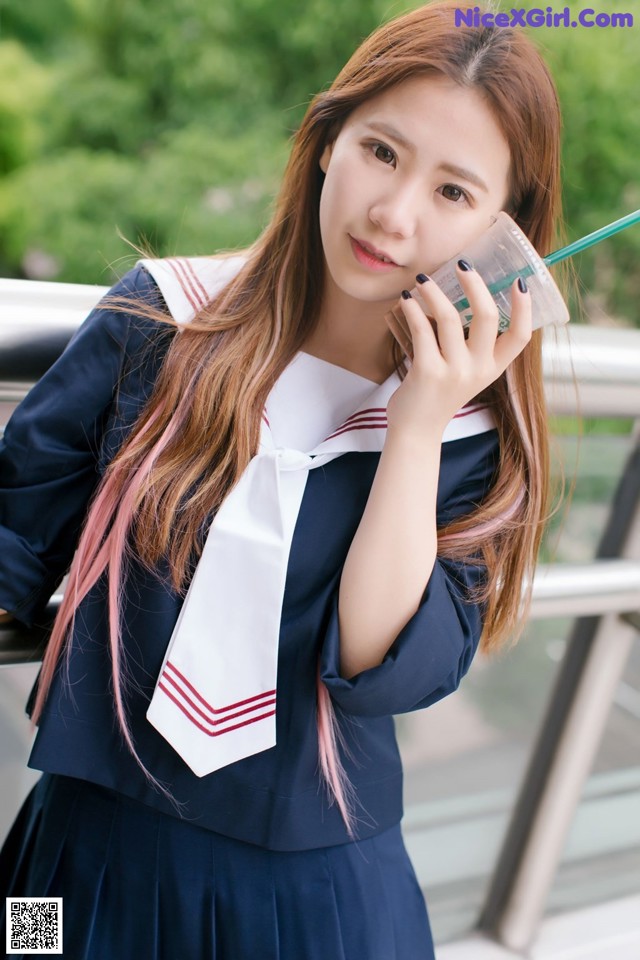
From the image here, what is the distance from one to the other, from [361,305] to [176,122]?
638 centimetres

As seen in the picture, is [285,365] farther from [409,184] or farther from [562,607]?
[562,607]

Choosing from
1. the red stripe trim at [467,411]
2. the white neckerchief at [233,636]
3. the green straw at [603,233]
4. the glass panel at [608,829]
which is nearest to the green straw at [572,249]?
the green straw at [603,233]

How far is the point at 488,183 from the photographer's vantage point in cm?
79

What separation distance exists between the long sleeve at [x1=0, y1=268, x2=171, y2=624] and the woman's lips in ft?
0.65

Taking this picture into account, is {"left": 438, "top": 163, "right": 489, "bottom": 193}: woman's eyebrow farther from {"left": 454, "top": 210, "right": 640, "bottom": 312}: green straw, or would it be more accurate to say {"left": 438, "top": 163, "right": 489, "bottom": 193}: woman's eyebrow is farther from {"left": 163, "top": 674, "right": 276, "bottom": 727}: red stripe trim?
{"left": 163, "top": 674, "right": 276, "bottom": 727}: red stripe trim

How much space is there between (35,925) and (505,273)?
2.31 ft

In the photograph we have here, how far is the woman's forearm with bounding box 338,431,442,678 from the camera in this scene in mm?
788

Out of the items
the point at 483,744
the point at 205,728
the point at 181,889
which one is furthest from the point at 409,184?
the point at 483,744

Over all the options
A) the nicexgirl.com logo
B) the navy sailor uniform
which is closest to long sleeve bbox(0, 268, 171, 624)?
the navy sailor uniform

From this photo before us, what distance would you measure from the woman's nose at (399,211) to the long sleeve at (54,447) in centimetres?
23

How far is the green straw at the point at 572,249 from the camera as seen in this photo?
0.73 m

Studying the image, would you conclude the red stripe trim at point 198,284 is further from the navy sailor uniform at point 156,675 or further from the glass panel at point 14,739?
the glass panel at point 14,739

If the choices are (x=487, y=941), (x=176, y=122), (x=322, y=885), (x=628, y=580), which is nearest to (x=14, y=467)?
(x=322, y=885)

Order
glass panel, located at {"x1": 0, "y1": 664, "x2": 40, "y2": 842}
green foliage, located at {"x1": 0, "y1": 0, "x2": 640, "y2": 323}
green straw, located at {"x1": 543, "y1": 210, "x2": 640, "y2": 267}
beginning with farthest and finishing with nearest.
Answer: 1. green foliage, located at {"x1": 0, "y1": 0, "x2": 640, "y2": 323}
2. glass panel, located at {"x1": 0, "y1": 664, "x2": 40, "y2": 842}
3. green straw, located at {"x1": 543, "y1": 210, "x2": 640, "y2": 267}
